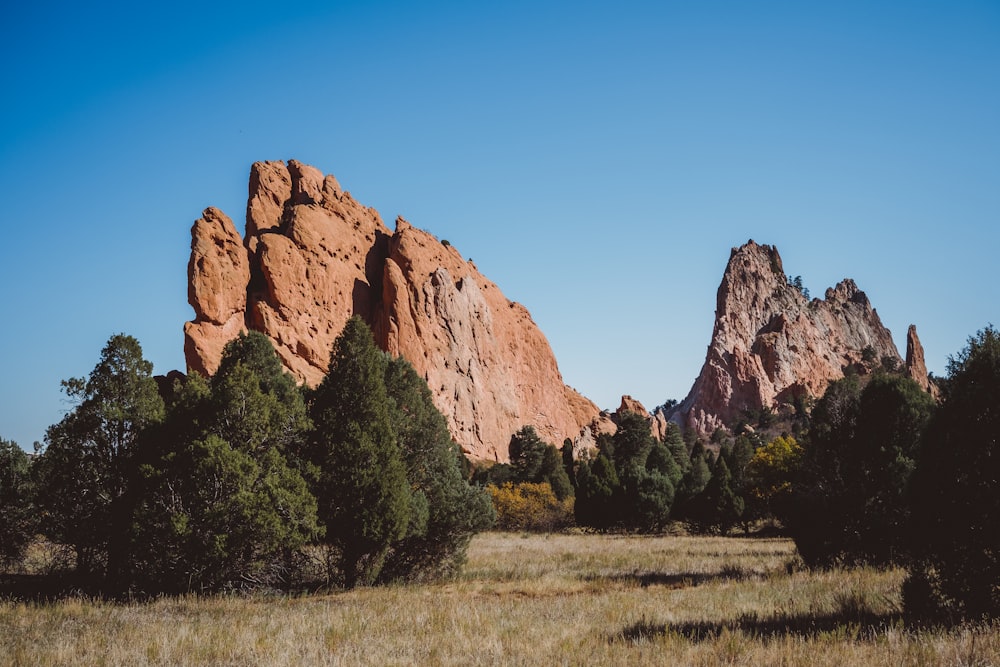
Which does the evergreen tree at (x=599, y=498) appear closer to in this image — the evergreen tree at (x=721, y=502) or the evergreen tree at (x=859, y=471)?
the evergreen tree at (x=721, y=502)

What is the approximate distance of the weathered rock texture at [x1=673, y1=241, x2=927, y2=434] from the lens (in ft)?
462

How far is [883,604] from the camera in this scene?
11.5 meters

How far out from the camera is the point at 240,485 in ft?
52.4

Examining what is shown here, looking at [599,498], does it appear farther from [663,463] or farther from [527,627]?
[527,627]

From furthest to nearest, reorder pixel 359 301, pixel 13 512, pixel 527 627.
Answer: pixel 359 301
pixel 13 512
pixel 527 627

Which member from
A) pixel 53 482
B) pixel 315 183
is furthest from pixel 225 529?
pixel 315 183

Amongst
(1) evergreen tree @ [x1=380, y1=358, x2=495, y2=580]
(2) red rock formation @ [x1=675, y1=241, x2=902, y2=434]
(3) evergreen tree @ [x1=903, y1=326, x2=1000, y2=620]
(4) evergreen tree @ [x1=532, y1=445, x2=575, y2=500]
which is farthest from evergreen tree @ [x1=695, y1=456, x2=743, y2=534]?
(2) red rock formation @ [x1=675, y1=241, x2=902, y2=434]

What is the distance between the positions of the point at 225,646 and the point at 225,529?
22.9ft

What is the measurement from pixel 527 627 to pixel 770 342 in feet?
481

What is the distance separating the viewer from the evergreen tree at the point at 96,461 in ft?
57.6

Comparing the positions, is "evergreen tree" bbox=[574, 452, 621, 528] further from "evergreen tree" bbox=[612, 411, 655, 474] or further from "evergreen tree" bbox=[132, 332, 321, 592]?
"evergreen tree" bbox=[132, 332, 321, 592]

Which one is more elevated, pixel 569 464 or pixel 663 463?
pixel 663 463

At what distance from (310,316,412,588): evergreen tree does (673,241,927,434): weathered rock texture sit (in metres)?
127

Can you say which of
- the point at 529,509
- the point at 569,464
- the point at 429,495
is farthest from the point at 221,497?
the point at 569,464
